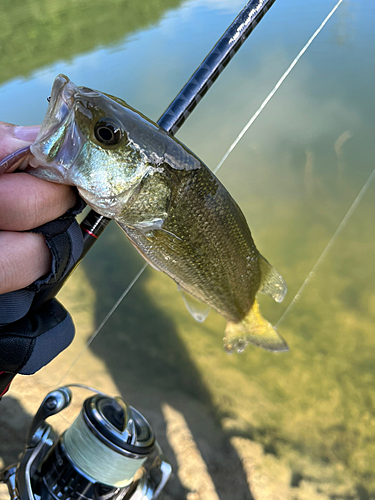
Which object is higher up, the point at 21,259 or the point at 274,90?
the point at 274,90

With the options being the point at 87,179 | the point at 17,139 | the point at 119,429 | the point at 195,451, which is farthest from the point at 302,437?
the point at 17,139

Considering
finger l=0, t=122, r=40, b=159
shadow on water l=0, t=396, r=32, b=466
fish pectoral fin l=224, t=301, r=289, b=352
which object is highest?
finger l=0, t=122, r=40, b=159

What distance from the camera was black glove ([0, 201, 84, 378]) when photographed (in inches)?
33.2

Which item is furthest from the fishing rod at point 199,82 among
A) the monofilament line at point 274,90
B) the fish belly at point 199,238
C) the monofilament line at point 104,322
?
the monofilament line at point 274,90

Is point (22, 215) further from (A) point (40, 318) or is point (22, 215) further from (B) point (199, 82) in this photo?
(B) point (199, 82)

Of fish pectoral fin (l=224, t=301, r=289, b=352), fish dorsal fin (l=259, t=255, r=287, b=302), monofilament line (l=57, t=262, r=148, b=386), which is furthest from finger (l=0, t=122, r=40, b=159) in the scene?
monofilament line (l=57, t=262, r=148, b=386)

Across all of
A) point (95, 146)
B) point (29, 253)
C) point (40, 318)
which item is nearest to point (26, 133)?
point (95, 146)

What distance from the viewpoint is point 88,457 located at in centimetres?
143

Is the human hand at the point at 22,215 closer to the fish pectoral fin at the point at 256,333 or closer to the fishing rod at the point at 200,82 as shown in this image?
the fishing rod at the point at 200,82

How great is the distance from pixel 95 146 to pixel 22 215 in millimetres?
265

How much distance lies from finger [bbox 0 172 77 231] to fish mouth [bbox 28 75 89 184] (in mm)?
29

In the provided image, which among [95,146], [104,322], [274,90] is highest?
[274,90]

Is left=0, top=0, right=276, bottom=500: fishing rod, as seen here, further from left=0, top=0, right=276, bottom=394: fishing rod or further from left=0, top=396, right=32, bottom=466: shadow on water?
left=0, top=396, right=32, bottom=466: shadow on water

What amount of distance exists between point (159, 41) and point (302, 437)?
14.7ft
